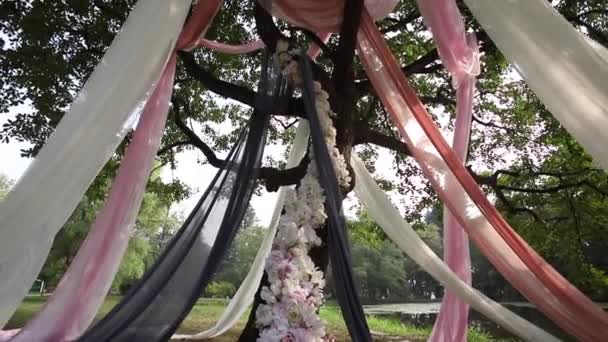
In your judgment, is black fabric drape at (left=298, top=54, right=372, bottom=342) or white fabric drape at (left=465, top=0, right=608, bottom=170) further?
black fabric drape at (left=298, top=54, right=372, bottom=342)

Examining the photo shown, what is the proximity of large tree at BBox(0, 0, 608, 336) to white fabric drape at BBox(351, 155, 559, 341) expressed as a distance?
31 centimetres

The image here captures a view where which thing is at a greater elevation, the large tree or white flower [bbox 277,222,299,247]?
the large tree

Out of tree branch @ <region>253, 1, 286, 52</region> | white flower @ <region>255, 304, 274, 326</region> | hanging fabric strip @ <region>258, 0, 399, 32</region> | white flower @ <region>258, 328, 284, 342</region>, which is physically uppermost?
hanging fabric strip @ <region>258, 0, 399, 32</region>

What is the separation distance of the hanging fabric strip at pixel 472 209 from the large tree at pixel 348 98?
0.30 m

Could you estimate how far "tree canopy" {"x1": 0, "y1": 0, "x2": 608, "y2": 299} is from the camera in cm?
359

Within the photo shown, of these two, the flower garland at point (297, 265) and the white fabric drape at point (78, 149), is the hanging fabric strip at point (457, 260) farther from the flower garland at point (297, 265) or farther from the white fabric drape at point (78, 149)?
the white fabric drape at point (78, 149)

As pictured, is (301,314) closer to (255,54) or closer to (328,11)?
(328,11)

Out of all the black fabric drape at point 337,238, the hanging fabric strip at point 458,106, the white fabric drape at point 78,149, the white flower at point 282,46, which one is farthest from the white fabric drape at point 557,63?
the white fabric drape at point 78,149

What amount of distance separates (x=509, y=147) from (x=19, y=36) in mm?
5033

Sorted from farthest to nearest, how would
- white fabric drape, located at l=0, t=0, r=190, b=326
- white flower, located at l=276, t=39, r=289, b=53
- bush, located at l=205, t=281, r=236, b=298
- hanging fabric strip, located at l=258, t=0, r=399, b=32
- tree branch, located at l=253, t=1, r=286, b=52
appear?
hanging fabric strip, located at l=258, t=0, r=399, b=32
tree branch, located at l=253, t=1, r=286, b=52
white flower, located at l=276, t=39, r=289, b=53
bush, located at l=205, t=281, r=236, b=298
white fabric drape, located at l=0, t=0, r=190, b=326

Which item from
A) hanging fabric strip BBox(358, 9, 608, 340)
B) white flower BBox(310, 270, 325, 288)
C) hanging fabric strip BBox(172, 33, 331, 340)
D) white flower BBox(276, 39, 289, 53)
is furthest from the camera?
hanging fabric strip BBox(172, 33, 331, 340)

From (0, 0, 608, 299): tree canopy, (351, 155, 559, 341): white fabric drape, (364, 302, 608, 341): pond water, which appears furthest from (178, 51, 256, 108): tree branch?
(364, 302, 608, 341): pond water

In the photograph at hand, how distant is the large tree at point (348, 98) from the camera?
3.22 m

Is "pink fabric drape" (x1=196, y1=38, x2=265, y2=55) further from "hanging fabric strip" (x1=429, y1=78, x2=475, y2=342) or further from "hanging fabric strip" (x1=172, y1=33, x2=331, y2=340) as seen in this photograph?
"hanging fabric strip" (x1=429, y1=78, x2=475, y2=342)
